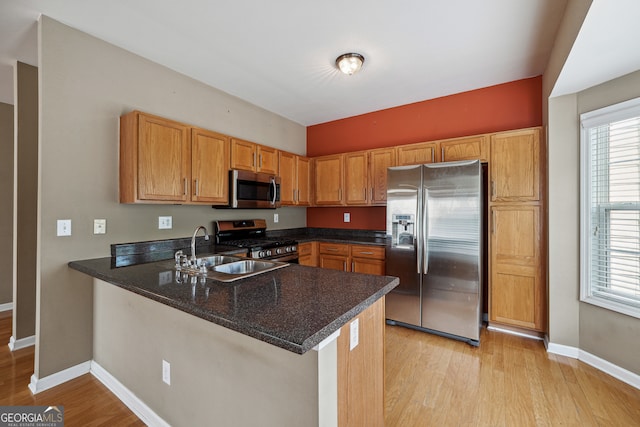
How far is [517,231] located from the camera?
286 centimetres

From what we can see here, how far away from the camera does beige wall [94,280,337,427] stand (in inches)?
42.1

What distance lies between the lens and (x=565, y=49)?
2.02m

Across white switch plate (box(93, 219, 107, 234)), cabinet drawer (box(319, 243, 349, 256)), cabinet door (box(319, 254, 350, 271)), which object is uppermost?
white switch plate (box(93, 219, 107, 234))

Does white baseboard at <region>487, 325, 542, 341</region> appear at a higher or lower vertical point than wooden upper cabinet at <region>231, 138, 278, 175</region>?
lower

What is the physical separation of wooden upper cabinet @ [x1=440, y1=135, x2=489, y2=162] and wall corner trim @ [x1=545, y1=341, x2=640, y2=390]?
1888mm

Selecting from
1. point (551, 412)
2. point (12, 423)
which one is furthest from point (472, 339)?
point (12, 423)

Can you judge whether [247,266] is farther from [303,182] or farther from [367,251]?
[303,182]

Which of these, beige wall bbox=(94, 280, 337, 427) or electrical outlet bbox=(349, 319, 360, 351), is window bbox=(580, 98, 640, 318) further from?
beige wall bbox=(94, 280, 337, 427)

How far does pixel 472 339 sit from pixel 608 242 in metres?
1.40

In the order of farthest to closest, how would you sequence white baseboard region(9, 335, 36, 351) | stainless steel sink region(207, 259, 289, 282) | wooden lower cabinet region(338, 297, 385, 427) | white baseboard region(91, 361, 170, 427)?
white baseboard region(9, 335, 36, 351)
stainless steel sink region(207, 259, 289, 282)
white baseboard region(91, 361, 170, 427)
wooden lower cabinet region(338, 297, 385, 427)

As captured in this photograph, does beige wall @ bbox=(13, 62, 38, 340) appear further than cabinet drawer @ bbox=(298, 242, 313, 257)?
No

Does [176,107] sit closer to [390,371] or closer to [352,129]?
[352,129]

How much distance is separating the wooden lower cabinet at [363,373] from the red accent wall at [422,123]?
2.62 meters

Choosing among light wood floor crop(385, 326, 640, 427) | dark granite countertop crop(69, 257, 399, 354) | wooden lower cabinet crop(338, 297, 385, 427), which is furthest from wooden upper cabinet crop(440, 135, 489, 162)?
wooden lower cabinet crop(338, 297, 385, 427)
